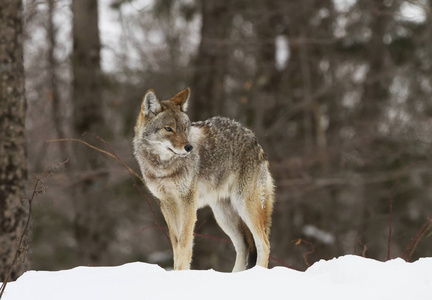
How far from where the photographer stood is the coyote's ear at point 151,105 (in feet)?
19.4

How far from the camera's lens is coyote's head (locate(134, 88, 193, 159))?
5.78 metres

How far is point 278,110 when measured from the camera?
15508mm

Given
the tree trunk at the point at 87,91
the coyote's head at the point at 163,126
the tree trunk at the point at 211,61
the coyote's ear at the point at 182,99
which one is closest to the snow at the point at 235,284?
the coyote's head at the point at 163,126

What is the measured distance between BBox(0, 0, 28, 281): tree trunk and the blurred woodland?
11.8ft

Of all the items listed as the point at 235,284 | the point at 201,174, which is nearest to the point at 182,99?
the point at 201,174

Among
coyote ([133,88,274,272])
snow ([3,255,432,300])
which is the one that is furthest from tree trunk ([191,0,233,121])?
snow ([3,255,432,300])

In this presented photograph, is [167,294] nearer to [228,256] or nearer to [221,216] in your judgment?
[221,216]

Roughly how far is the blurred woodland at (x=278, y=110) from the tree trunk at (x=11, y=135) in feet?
11.8

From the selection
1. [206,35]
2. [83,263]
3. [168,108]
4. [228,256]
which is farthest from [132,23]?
[168,108]

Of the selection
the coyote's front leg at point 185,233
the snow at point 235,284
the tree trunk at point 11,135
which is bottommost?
the coyote's front leg at point 185,233

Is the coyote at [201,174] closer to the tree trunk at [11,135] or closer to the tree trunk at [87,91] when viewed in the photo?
the tree trunk at [11,135]

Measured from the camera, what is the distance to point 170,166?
590 cm

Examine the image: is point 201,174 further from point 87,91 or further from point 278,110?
point 278,110

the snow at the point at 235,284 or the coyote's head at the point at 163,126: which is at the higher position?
the coyote's head at the point at 163,126
